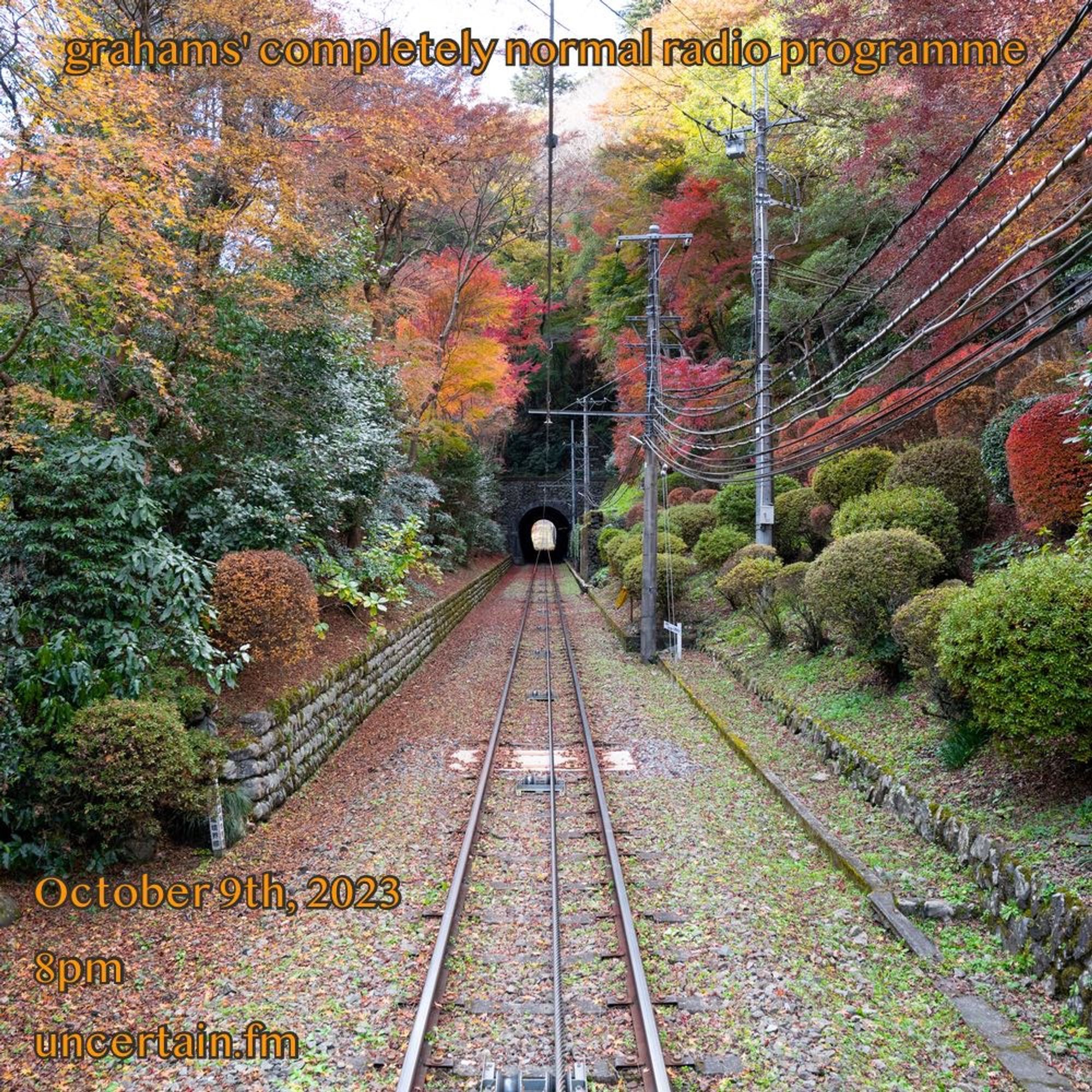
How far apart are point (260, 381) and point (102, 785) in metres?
6.06

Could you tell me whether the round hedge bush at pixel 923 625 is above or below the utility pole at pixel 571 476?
below

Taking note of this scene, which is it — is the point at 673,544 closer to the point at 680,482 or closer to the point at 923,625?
the point at 680,482

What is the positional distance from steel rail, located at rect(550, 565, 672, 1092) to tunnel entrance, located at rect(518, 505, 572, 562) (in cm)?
4456

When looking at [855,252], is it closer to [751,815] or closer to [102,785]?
[751,815]

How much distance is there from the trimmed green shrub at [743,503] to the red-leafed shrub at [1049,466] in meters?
9.55

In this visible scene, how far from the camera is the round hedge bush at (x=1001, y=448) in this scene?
1002 centimetres

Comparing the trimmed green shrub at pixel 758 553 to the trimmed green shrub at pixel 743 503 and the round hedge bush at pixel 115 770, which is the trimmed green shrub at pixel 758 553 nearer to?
the trimmed green shrub at pixel 743 503

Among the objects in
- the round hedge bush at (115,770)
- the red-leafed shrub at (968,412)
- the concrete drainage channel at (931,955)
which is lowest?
the concrete drainage channel at (931,955)

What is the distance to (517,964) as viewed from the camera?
5.16 m

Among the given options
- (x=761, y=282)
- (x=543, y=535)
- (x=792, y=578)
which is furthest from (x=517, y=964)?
(x=543, y=535)


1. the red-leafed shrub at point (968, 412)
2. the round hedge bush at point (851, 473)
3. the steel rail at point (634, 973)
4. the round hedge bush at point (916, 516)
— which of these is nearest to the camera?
the steel rail at point (634, 973)

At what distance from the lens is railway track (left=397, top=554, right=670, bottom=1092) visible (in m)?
4.16

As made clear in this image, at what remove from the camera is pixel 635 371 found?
26172mm
